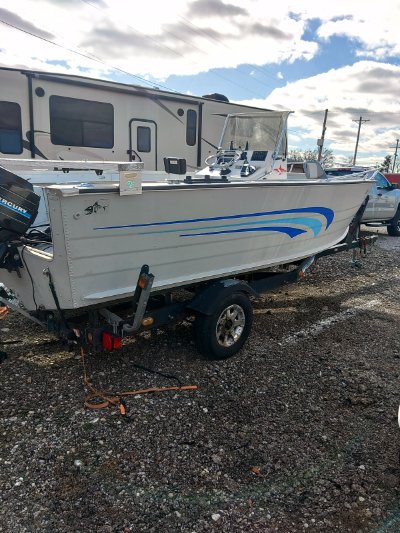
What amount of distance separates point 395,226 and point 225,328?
9.83 meters

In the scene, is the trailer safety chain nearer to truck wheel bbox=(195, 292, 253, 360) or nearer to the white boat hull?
truck wheel bbox=(195, 292, 253, 360)

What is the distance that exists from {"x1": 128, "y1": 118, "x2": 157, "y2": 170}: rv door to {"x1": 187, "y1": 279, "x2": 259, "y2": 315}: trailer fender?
16.3ft

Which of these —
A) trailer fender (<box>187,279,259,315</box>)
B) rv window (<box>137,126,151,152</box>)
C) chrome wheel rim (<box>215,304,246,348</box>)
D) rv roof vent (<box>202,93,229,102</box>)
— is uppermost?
rv roof vent (<box>202,93,229,102</box>)

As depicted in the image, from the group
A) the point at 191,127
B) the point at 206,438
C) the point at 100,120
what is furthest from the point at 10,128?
the point at 206,438

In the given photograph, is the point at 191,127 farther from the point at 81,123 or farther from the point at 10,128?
the point at 10,128

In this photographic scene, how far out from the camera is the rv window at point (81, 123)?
7309mm

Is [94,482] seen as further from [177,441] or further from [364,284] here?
[364,284]

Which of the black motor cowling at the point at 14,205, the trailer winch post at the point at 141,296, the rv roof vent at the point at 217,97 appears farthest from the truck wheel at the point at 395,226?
the black motor cowling at the point at 14,205

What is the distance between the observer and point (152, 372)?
3.86m

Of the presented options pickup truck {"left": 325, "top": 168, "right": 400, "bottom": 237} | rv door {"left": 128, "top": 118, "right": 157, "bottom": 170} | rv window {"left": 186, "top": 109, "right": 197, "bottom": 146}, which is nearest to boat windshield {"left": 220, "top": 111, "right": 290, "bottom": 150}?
rv door {"left": 128, "top": 118, "right": 157, "bottom": 170}

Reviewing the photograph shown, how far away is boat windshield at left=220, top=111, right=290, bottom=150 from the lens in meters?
5.95

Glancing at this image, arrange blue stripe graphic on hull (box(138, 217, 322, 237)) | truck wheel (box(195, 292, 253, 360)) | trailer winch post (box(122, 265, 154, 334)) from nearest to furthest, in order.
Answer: trailer winch post (box(122, 265, 154, 334)) < blue stripe graphic on hull (box(138, 217, 322, 237)) < truck wheel (box(195, 292, 253, 360))

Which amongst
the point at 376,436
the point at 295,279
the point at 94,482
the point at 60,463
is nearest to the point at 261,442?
the point at 376,436

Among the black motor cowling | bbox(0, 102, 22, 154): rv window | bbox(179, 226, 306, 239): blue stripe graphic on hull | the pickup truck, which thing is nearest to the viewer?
the black motor cowling
